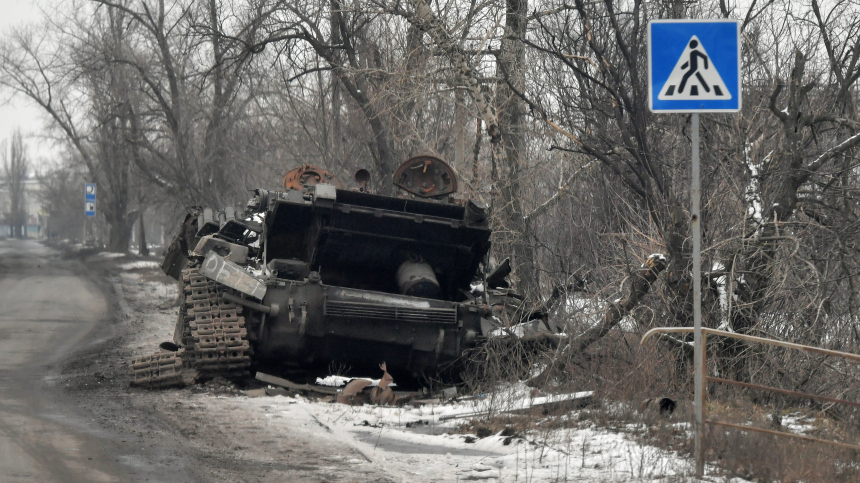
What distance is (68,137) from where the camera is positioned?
49.6m

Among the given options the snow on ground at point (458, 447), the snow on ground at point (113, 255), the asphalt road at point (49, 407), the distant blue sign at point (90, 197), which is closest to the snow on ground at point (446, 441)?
the snow on ground at point (458, 447)

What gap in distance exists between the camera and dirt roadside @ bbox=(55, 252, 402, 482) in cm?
693

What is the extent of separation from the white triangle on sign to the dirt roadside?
3.31m

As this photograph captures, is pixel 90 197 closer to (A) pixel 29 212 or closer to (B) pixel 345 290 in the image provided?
(B) pixel 345 290

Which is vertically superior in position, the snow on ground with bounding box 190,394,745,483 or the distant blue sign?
the distant blue sign

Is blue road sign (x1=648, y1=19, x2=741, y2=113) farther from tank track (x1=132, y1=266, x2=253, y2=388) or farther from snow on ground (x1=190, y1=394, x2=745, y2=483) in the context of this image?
tank track (x1=132, y1=266, x2=253, y2=388)

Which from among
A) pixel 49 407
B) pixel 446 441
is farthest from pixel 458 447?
pixel 49 407

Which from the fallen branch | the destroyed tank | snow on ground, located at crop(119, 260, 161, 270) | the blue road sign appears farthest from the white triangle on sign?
snow on ground, located at crop(119, 260, 161, 270)

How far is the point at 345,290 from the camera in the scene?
10914 mm

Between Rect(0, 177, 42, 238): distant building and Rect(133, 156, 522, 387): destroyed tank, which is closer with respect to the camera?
Rect(133, 156, 522, 387): destroyed tank

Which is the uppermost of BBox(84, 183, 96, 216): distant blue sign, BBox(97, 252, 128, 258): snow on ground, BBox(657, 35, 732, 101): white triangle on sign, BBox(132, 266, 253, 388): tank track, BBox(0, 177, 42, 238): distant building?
BBox(0, 177, 42, 238): distant building

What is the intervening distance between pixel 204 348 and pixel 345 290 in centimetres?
164

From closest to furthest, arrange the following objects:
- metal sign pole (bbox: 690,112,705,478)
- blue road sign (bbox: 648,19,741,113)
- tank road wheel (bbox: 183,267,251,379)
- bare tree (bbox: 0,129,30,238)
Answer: metal sign pole (bbox: 690,112,705,478)
blue road sign (bbox: 648,19,741,113)
tank road wheel (bbox: 183,267,251,379)
bare tree (bbox: 0,129,30,238)

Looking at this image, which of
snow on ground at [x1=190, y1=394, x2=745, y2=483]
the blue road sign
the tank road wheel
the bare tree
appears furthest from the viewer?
the bare tree
